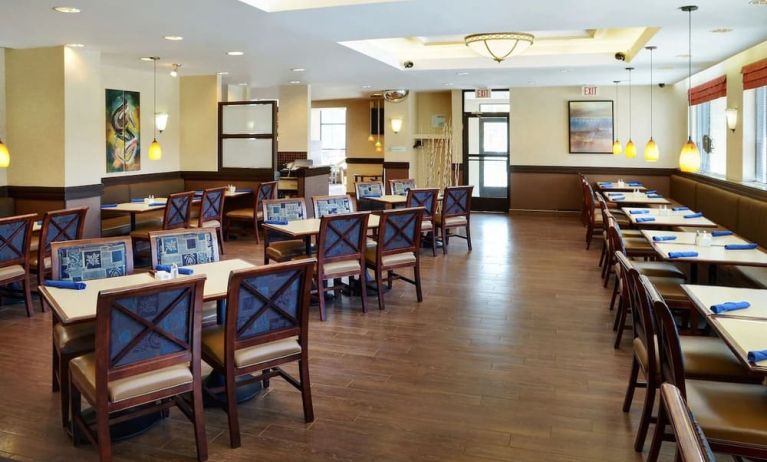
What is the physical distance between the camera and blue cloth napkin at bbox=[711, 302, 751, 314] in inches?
115

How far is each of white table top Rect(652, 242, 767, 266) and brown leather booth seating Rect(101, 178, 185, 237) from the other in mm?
6227

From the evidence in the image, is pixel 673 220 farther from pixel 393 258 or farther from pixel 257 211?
pixel 257 211

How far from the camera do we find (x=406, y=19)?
575 centimetres

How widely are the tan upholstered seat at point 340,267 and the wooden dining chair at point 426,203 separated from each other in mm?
2810

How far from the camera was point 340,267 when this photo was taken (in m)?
5.44

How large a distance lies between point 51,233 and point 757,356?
5.47 m

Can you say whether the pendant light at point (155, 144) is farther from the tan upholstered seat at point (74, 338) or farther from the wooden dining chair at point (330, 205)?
the tan upholstered seat at point (74, 338)

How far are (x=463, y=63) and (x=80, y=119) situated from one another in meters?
5.43

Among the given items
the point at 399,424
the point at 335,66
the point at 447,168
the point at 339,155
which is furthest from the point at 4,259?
the point at 339,155

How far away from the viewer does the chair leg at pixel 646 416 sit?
2949 mm

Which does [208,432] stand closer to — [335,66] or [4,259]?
[4,259]

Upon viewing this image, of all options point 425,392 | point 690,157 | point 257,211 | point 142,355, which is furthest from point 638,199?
point 142,355

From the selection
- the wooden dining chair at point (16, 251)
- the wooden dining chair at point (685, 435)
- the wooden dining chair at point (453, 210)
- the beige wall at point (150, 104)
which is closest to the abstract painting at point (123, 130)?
the beige wall at point (150, 104)

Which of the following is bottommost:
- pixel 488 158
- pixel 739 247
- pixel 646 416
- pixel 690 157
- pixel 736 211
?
pixel 646 416
